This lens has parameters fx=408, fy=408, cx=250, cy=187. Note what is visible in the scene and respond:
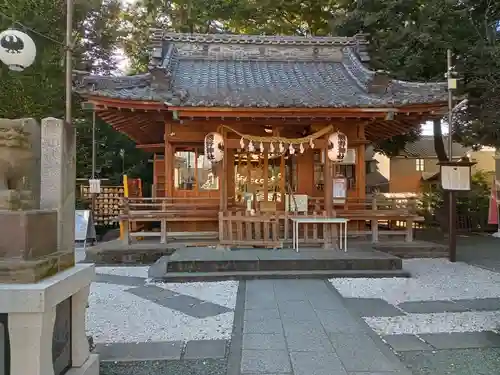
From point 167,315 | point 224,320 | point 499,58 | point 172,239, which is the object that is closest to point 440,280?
point 224,320

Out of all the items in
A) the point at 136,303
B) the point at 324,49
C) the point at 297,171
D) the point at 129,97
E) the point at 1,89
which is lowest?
the point at 136,303

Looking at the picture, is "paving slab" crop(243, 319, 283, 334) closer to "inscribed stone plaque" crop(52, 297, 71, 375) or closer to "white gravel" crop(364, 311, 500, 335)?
"white gravel" crop(364, 311, 500, 335)

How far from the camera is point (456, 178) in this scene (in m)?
9.09

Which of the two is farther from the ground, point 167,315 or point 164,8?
point 164,8

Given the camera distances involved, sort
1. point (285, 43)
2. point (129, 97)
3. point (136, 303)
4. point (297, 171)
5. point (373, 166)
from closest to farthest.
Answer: point (136, 303), point (129, 97), point (297, 171), point (285, 43), point (373, 166)

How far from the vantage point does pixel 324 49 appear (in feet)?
42.4

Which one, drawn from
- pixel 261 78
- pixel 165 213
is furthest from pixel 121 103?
pixel 261 78

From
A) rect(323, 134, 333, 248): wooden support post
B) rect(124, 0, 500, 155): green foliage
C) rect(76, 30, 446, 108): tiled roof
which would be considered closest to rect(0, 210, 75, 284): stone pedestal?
rect(76, 30, 446, 108): tiled roof

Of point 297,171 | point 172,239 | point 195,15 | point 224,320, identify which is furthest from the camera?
point 195,15

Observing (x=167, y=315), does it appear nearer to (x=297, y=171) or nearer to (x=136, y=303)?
(x=136, y=303)

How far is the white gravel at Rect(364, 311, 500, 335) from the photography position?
15.2 feet

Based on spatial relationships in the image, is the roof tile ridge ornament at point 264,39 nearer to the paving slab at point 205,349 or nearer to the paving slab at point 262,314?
the paving slab at point 262,314

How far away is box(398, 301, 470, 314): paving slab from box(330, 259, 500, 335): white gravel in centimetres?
13

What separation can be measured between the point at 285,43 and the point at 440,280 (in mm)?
8592
